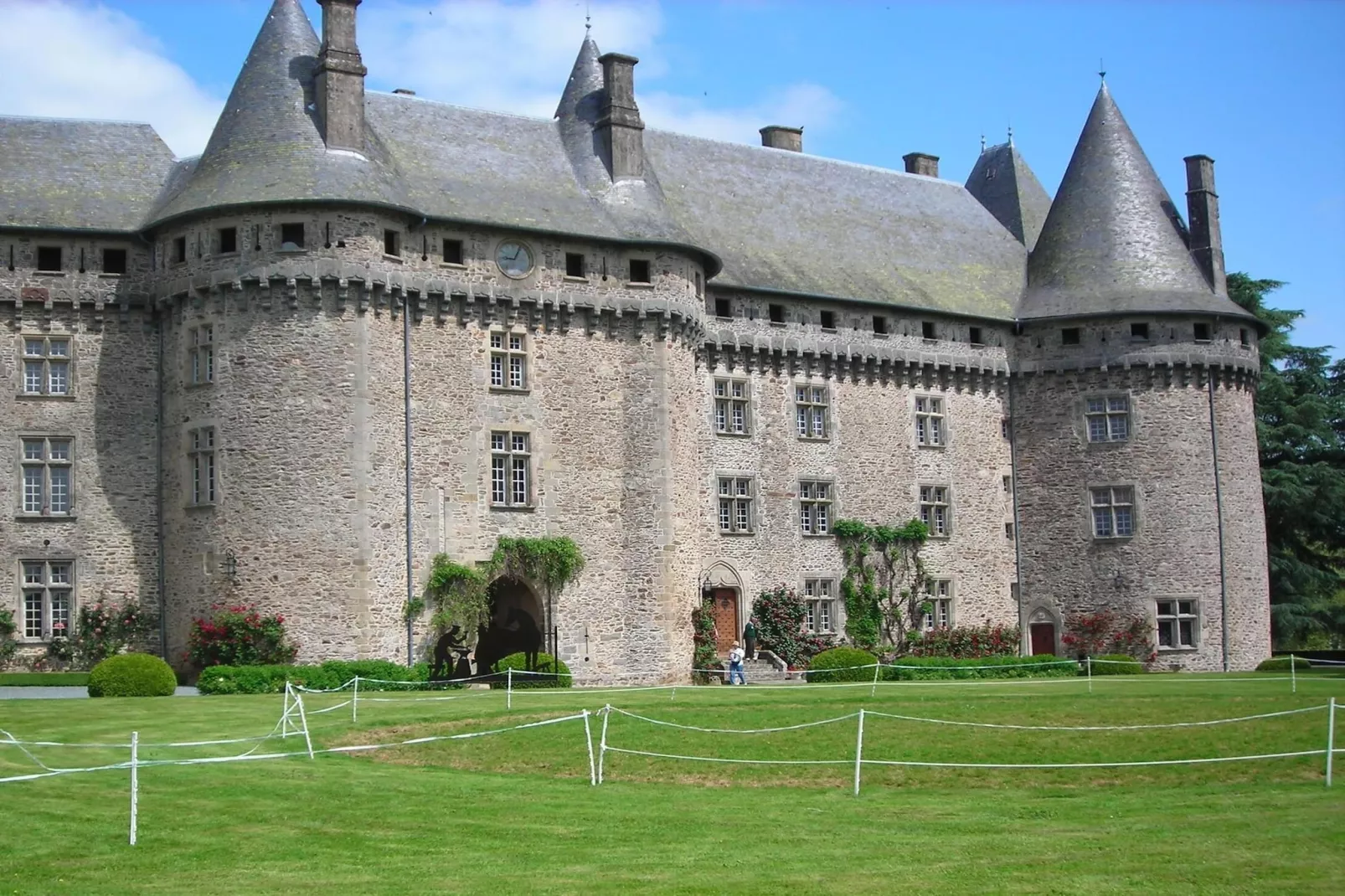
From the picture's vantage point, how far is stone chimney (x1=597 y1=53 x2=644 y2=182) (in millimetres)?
46375

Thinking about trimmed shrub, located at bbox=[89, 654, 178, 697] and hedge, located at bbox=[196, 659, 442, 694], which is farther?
hedge, located at bbox=[196, 659, 442, 694]

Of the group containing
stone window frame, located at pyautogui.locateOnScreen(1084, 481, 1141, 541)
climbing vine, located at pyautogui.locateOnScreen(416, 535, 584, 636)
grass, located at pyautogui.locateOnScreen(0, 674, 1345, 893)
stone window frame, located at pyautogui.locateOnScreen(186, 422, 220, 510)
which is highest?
stone window frame, located at pyautogui.locateOnScreen(186, 422, 220, 510)

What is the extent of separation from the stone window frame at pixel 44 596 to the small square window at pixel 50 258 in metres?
7.24

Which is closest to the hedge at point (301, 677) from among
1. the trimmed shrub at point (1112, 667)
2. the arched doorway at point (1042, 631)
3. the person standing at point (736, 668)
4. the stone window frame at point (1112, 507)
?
the person standing at point (736, 668)

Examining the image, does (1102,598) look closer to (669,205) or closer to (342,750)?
(669,205)

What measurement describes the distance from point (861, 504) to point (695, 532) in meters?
7.69

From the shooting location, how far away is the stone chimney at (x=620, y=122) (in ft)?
152

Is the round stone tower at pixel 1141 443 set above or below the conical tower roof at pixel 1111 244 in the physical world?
below

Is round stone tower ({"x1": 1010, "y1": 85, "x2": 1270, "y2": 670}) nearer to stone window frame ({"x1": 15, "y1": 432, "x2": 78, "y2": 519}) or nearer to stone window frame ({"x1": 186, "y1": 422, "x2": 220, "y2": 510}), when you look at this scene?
stone window frame ({"x1": 186, "y1": 422, "x2": 220, "y2": 510})

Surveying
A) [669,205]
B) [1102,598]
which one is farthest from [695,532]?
[1102,598]

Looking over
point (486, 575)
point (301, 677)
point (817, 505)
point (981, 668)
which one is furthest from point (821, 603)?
point (301, 677)

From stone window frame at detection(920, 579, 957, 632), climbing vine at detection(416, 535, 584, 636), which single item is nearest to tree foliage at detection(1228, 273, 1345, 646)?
stone window frame at detection(920, 579, 957, 632)

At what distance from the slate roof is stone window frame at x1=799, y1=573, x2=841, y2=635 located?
21299 millimetres

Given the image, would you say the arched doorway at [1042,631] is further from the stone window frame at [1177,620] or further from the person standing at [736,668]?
the person standing at [736,668]
